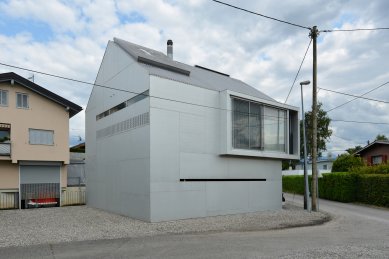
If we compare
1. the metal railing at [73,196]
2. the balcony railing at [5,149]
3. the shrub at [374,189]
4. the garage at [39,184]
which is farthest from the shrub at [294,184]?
the balcony railing at [5,149]

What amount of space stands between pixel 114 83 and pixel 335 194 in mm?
18510

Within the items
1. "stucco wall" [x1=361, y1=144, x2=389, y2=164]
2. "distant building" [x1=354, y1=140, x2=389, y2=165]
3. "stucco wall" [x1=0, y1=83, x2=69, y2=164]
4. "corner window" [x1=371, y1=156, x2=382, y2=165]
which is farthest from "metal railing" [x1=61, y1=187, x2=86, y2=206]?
"corner window" [x1=371, y1=156, x2=382, y2=165]

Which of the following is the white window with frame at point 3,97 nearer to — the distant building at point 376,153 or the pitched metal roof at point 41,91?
the pitched metal roof at point 41,91

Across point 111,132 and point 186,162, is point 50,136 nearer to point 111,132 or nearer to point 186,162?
point 111,132

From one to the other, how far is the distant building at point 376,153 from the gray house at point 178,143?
19169mm

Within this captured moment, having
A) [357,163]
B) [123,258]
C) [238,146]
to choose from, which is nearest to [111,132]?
[238,146]

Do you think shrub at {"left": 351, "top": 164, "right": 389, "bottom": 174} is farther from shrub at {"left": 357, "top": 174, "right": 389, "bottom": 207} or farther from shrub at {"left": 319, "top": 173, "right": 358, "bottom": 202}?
shrub at {"left": 357, "top": 174, "right": 389, "bottom": 207}

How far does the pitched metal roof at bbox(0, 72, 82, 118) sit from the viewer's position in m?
22.9

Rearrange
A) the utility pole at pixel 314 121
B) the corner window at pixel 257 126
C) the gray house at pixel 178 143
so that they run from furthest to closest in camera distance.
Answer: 1. the utility pole at pixel 314 121
2. the corner window at pixel 257 126
3. the gray house at pixel 178 143

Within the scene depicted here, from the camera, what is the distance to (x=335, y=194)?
1118 inches

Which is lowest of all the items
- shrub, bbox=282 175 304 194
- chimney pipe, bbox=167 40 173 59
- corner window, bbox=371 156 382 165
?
shrub, bbox=282 175 304 194

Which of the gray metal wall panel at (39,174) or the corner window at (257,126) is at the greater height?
the corner window at (257,126)

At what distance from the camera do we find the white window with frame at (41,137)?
23.9 metres

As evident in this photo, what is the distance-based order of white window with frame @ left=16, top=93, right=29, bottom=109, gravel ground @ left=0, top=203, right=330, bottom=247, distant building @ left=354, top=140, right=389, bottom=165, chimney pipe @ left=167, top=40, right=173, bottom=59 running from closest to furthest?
gravel ground @ left=0, top=203, right=330, bottom=247 < white window with frame @ left=16, top=93, right=29, bottom=109 < chimney pipe @ left=167, top=40, right=173, bottom=59 < distant building @ left=354, top=140, right=389, bottom=165
